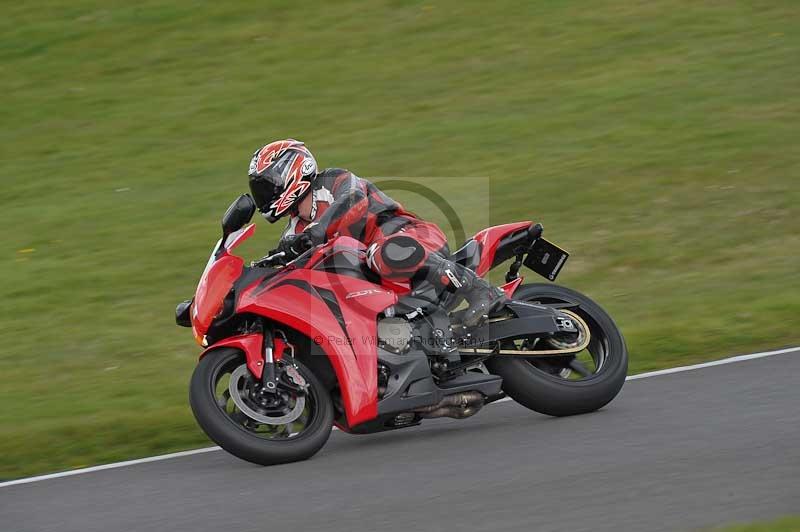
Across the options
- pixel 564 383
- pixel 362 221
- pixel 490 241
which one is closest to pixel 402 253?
pixel 362 221

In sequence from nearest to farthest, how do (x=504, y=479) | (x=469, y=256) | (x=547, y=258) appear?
(x=504, y=479), (x=469, y=256), (x=547, y=258)

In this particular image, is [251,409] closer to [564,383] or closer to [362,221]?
[362,221]

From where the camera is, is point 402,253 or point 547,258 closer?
point 402,253

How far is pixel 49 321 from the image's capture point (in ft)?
35.3

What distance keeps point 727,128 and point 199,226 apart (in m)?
6.28

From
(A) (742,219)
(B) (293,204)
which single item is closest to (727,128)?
(A) (742,219)

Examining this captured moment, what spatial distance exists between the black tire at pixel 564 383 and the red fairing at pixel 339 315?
0.77 meters

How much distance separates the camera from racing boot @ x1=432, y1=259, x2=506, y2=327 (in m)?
6.79

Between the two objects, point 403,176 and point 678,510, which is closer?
point 678,510

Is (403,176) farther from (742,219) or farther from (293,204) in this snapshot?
(293,204)

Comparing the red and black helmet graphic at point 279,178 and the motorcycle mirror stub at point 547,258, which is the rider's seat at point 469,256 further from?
the red and black helmet graphic at point 279,178

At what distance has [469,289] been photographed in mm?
6867

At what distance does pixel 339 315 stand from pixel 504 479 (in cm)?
138

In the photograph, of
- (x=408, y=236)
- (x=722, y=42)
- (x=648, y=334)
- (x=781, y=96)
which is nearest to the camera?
(x=408, y=236)
